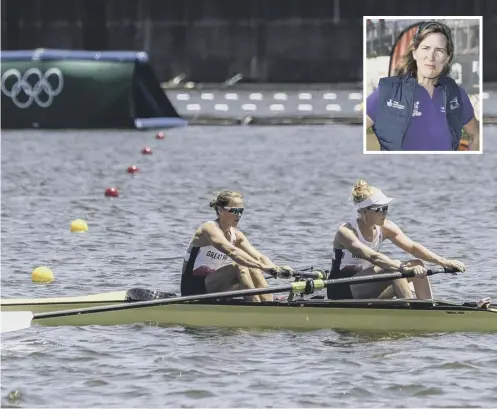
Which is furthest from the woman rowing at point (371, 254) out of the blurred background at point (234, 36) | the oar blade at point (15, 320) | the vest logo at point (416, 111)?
the blurred background at point (234, 36)

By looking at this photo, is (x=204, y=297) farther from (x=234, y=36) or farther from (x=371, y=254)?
(x=234, y=36)

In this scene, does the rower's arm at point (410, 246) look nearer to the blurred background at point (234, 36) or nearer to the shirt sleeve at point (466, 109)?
the shirt sleeve at point (466, 109)

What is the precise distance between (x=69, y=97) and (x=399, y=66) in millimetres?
23066

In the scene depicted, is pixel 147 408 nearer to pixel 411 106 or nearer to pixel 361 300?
pixel 361 300

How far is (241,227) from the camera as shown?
24.9 m

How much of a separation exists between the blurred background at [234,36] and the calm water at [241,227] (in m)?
10.5

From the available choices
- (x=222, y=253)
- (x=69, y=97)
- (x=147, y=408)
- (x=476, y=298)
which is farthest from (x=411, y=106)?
(x=69, y=97)

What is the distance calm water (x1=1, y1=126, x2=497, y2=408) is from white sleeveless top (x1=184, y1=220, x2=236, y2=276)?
67 cm

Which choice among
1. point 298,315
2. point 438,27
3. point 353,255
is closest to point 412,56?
point 438,27

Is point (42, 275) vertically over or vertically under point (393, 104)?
under

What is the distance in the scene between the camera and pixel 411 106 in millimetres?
19672

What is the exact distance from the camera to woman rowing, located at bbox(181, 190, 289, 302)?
51.6 feet

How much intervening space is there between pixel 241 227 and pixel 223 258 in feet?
29.4

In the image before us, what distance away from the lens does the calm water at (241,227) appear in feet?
44.3
